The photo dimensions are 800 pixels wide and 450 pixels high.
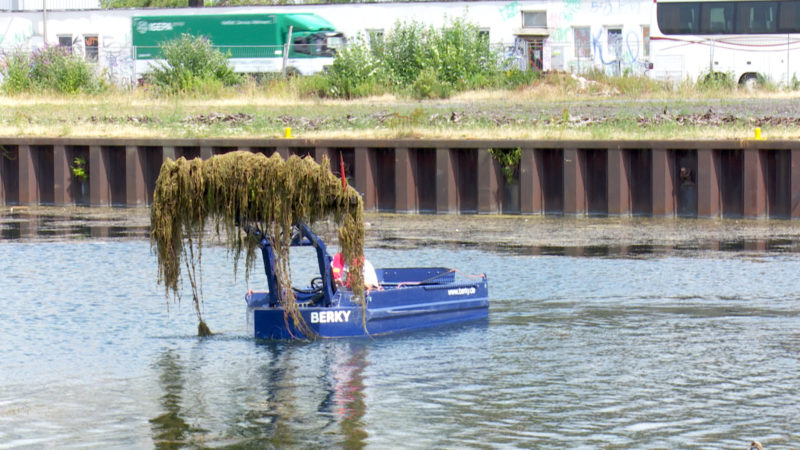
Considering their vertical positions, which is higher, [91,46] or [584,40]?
[91,46]

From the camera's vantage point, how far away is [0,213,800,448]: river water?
1345cm

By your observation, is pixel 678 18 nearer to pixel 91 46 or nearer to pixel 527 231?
pixel 527 231

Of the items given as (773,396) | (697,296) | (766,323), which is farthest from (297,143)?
(773,396)

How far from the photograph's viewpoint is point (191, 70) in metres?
52.5

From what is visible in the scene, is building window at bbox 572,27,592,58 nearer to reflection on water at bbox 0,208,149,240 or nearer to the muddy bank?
the muddy bank

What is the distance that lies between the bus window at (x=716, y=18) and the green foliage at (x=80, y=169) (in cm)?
2513

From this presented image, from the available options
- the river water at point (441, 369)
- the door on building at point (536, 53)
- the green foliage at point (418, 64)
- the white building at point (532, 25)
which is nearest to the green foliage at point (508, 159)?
the river water at point (441, 369)

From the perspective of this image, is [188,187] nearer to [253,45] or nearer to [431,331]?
[431,331]

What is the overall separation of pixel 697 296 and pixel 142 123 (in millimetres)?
24613

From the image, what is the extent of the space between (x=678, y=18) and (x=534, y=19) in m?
11.2

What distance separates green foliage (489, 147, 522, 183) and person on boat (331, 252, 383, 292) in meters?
14.3

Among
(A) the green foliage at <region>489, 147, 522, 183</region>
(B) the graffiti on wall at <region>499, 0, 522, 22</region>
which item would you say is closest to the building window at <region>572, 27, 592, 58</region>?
(B) the graffiti on wall at <region>499, 0, 522, 22</region>

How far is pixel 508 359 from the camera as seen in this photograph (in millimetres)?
16828

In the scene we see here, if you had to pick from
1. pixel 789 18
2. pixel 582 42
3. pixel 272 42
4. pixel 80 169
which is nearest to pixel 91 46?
pixel 272 42
